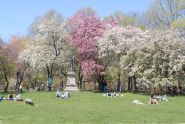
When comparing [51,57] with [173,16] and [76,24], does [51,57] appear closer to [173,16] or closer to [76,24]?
[76,24]

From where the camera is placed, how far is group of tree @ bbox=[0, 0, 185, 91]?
51037 mm

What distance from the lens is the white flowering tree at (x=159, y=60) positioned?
50.2 meters

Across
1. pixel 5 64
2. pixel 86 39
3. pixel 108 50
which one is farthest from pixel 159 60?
pixel 5 64

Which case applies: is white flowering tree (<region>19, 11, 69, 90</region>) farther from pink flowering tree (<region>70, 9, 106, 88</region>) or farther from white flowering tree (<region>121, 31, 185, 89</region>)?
white flowering tree (<region>121, 31, 185, 89</region>)

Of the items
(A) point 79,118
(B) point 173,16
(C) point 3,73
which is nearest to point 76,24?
(C) point 3,73

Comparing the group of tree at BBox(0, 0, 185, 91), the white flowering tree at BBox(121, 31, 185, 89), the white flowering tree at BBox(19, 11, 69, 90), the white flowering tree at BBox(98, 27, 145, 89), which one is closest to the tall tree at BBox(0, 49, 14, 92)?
the group of tree at BBox(0, 0, 185, 91)

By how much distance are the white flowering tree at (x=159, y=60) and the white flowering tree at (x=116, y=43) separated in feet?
10.9

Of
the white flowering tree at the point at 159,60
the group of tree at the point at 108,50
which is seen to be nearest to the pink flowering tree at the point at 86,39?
the group of tree at the point at 108,50

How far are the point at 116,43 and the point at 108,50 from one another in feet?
5.65

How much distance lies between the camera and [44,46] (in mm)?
59594

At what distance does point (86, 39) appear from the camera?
59.4 metres

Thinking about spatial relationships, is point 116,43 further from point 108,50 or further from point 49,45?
point 49,45

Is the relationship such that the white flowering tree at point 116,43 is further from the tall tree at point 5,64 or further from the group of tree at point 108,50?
the tall tree at point 5,64

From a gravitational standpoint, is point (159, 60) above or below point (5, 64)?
above
